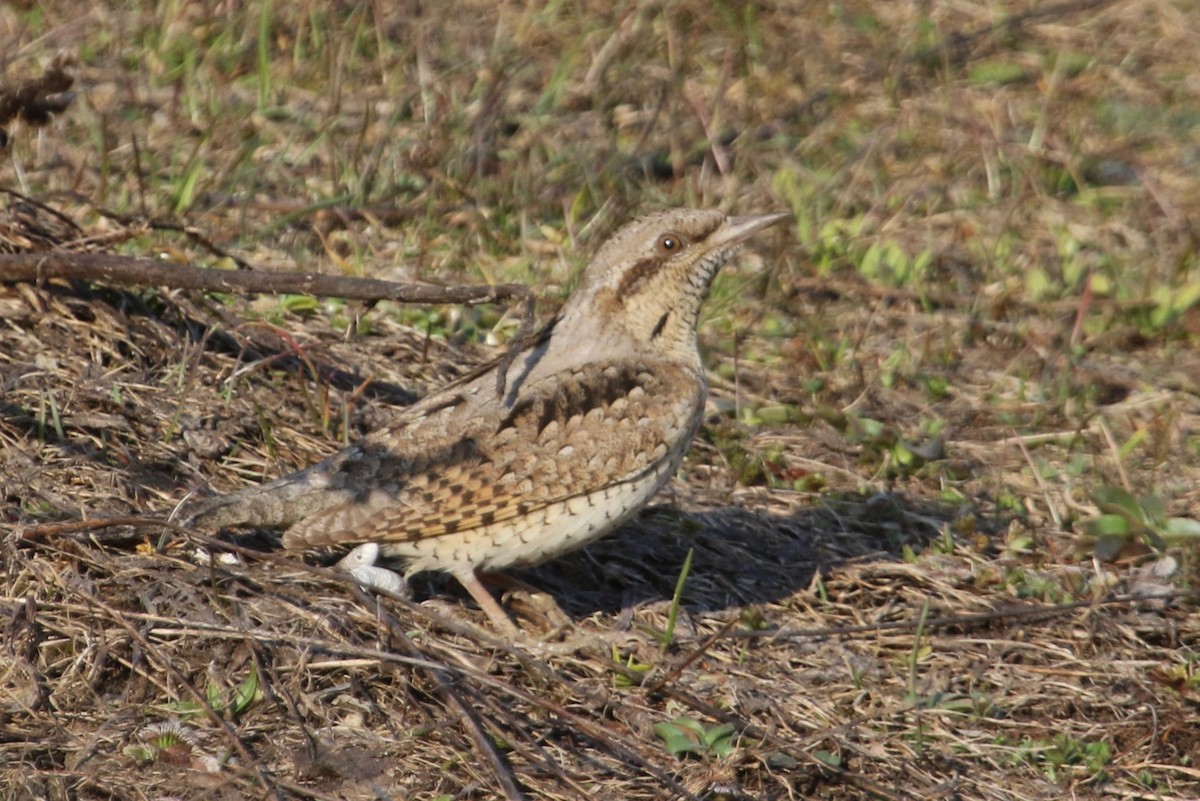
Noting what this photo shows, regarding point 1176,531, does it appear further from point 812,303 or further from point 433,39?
point 433,39

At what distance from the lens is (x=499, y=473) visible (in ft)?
14.3

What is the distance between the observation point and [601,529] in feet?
14.4

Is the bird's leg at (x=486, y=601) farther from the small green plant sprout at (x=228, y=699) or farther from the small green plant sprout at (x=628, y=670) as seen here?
the small green plant sprout at (x=228, y=699)

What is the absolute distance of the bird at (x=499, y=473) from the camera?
4293 mm

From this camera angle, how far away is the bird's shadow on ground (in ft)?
16.2

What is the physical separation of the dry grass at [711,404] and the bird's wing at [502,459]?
0.26 metres

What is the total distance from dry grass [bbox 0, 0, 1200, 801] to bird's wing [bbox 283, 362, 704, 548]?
258mm

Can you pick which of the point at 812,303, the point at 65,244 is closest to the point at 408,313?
the point at 65,244

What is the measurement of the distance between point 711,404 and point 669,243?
125 centimetres

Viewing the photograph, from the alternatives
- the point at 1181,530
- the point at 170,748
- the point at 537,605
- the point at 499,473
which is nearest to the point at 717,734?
the point at 537,605

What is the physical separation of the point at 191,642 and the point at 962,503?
2.90 m

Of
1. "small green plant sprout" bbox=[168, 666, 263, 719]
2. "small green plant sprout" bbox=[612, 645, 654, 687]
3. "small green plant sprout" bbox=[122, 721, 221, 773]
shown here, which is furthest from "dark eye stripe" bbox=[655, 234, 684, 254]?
"small green plant sprout" bbox=[122, 721, 221, 773]

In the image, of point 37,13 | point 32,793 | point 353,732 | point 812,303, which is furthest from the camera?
point 37,13

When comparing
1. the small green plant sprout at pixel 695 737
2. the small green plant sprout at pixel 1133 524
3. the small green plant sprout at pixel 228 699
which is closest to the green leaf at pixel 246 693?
the small green plant sprout at pixel 228 699
